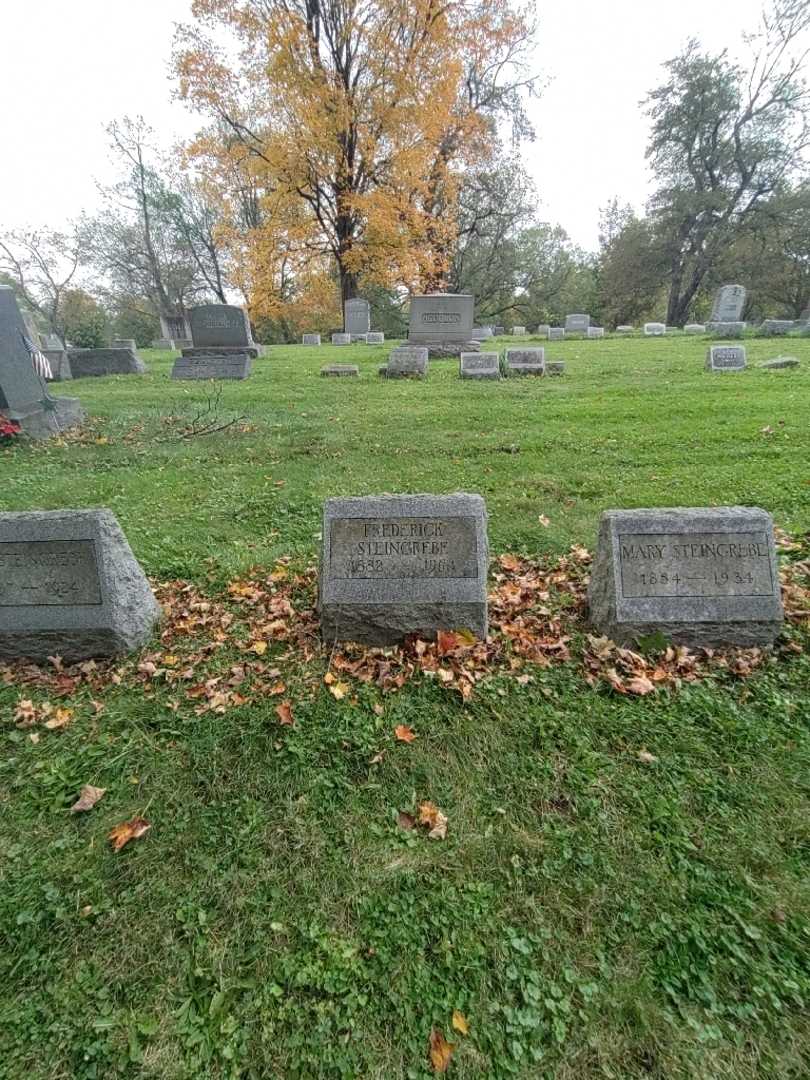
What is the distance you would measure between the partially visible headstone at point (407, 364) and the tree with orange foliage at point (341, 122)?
11299 millimetres

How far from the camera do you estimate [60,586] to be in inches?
129

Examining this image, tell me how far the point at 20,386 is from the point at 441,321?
1147 centimetres

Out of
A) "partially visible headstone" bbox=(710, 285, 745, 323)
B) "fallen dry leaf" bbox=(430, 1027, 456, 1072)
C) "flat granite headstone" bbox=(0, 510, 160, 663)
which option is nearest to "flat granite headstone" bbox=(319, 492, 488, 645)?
"flat granite headstone" bbox=(0, 510, 160, 663)

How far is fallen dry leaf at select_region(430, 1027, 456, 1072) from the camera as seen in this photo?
163cm

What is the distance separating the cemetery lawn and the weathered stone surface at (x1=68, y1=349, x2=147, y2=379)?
545 inches

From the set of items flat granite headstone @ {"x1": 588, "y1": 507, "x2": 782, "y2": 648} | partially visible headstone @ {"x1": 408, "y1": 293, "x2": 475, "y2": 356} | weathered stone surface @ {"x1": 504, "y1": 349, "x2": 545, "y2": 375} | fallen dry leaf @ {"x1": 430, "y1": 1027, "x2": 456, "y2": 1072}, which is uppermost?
partially visible headstone @ {"x1": 408, "y1": 293, "x2": 475, "y2": 356}

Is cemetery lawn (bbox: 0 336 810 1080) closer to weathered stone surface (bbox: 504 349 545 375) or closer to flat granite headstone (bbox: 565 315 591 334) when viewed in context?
weathered stone surface (bbox: 504 349 545 375)

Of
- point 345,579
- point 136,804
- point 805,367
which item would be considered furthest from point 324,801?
point 805,367

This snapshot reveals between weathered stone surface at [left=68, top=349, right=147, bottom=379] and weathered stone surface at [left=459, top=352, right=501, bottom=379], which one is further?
weathered stone surface at [left=68, top=349, right=147, bottom=379]

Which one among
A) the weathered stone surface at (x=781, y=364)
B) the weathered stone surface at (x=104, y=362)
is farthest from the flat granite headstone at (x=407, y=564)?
the weathered stone surface at (x=104, y=362)

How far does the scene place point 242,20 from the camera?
1908 centimetres

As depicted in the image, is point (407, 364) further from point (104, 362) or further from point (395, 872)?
point (395, 872)

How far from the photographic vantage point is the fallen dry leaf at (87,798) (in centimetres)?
249

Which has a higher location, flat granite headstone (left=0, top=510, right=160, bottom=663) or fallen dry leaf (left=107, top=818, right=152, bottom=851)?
flat granite headstone (left=0, top=510, right=160, bottom=663)
